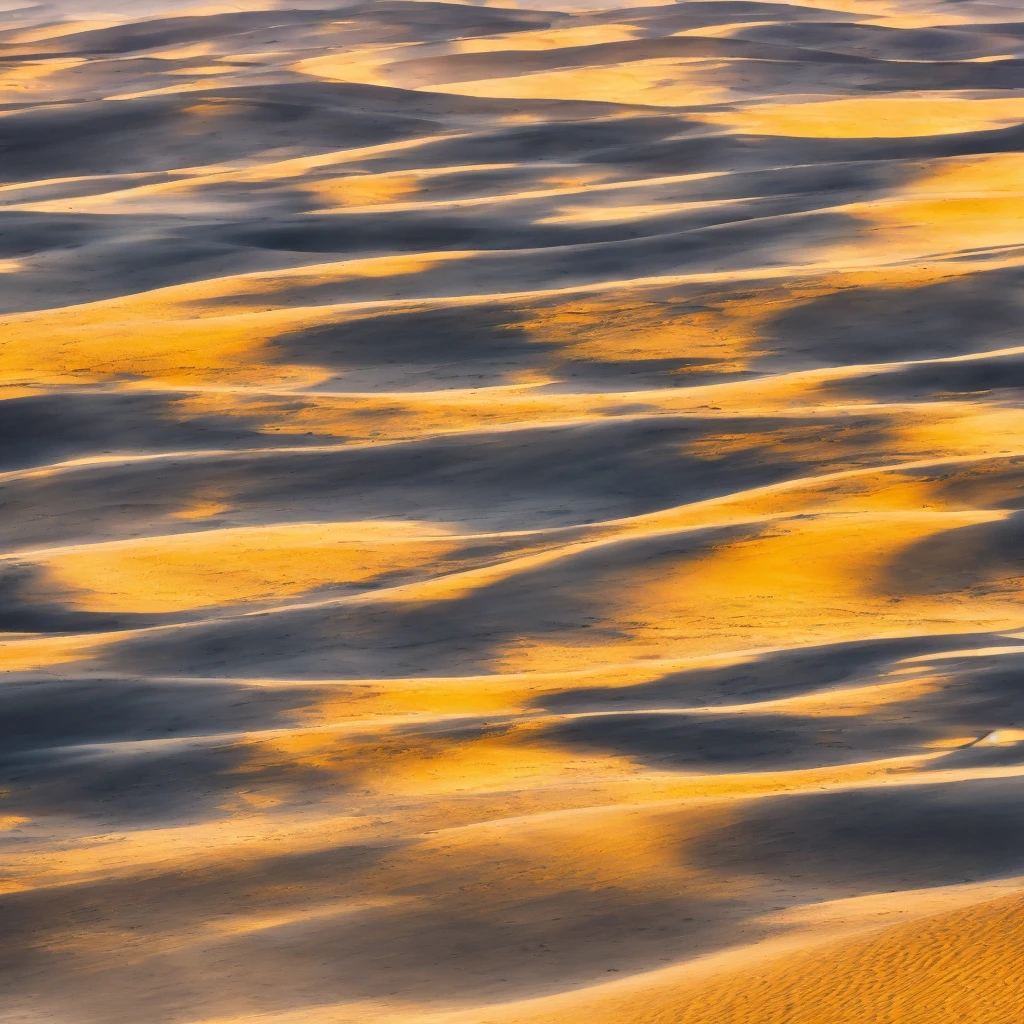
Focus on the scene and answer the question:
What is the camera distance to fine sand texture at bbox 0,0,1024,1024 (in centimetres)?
256

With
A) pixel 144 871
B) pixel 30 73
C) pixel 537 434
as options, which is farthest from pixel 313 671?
pixel 30 73

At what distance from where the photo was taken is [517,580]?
4.83 metres

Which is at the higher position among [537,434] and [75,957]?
[75,957]

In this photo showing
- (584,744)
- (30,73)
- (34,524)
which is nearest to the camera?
(584,744)

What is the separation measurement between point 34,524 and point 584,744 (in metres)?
2.70

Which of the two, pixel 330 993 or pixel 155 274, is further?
pixel 155 274

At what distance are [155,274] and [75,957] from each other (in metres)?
6.71

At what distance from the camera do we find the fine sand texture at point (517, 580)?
2.56 m

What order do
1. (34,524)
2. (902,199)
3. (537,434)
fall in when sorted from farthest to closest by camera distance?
1. (902,199)
2. (537,434)
3. (34,524)

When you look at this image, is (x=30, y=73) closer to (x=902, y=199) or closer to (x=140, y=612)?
(x=902, y=199)

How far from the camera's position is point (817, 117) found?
43.4 feet

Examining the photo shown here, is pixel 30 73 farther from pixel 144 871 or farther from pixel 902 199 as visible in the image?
pixel 144 871

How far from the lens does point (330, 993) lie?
7.93ft


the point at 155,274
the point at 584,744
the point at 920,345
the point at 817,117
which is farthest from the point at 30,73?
the point at 584,744
